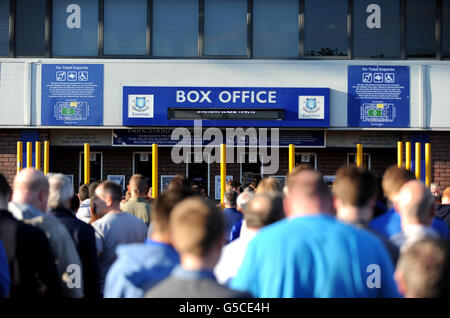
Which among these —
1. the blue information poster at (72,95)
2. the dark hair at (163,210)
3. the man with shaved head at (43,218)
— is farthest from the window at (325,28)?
the dark hair at (163,210)

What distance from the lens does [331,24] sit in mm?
14672

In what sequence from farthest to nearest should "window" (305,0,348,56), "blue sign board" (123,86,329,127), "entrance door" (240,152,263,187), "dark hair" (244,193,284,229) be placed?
"entrance door" (240,152,263,187), "window" (305,0,348,56), "blue sign board" (123,86,329,127), "dark hair" (244,193,284,229)

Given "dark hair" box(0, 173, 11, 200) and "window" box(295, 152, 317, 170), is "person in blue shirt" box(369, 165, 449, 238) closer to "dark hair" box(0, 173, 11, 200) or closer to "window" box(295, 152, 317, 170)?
"dark hair" box(0, 173, 11, 200)

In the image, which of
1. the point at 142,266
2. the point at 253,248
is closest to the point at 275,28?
the point at 142,266

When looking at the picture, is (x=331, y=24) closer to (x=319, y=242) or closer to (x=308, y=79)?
(x=308, y=79)

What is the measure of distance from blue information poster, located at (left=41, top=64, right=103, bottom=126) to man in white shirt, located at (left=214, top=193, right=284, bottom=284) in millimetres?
10696

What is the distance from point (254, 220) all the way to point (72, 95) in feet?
36.3

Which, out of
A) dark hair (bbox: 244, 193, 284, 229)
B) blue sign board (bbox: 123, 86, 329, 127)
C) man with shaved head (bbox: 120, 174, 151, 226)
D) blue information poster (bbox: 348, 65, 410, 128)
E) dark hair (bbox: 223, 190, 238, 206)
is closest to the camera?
dark hair (bbox: 244, 193, 284, 229)

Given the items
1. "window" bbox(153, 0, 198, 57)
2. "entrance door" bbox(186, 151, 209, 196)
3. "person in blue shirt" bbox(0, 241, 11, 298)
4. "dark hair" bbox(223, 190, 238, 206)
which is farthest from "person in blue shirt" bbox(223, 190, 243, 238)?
"window" bbox(153, 0, 198, 57)

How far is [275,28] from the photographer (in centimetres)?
1466

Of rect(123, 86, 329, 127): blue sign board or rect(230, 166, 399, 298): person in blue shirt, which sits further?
rect(123, 86, 329, 127): blue sign board

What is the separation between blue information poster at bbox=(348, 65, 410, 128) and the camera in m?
14.4

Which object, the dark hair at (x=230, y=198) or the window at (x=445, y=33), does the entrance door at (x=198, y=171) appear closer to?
the window at (x=445, y=33)
